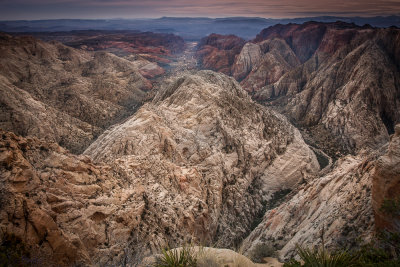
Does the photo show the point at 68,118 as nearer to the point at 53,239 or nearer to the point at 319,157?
the point at 53,239

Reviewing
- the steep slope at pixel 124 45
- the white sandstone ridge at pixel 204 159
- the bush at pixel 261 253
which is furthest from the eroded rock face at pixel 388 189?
the steep slope at pixel 124 45

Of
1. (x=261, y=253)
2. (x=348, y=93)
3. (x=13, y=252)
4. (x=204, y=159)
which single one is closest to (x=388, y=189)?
(x=261, y=253)

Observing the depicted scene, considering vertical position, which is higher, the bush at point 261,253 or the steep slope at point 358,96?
the steep slope at point 358,96

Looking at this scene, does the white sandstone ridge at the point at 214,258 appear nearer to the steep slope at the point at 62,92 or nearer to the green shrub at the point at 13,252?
the green shrub at the point at 13,252

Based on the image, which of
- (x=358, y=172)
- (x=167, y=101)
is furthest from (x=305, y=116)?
(x=358, y=172)

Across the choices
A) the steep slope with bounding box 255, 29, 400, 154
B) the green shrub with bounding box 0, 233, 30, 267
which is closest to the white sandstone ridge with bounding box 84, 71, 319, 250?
the green shrub with bounding box 0, 233, 30, 267

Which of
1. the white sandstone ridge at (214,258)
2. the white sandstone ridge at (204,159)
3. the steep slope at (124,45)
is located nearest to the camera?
the white sandstone ridge at (214,258)

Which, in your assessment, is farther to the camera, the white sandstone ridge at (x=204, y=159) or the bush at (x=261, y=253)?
the white sandstone ridge at (x=204, y=159)
